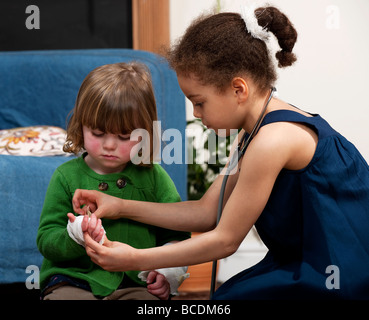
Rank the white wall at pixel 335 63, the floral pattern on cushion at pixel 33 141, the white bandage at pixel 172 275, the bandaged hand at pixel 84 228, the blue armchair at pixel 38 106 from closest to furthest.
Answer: the bandaged hand at pixel 84 228
the white bandage at pixel 172 275
the blue armchair at pixel 38 106
the floral pattern on cushion at pixel 33 141
the white wall at pixel 335 63

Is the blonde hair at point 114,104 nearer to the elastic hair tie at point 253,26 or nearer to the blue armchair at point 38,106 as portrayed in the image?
the elastic hair tie at point 253,26

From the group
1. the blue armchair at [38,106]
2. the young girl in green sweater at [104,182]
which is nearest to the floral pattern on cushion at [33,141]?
the blue armchair at [38,106]

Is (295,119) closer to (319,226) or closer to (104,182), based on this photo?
(319,226)

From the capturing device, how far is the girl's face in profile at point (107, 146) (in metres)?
1.21

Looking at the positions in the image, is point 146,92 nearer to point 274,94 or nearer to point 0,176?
point 274,94

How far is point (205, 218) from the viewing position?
135 centimetres

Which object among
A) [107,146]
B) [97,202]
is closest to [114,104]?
[107,146]

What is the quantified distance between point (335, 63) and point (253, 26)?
1.58 metres

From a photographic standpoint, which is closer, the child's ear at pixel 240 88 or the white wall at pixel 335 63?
the child's ear at pixel 240 88

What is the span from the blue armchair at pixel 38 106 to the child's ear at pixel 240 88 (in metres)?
0.83

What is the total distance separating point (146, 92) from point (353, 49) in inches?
65.9

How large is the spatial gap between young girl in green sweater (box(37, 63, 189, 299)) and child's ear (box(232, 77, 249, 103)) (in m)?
0.19
